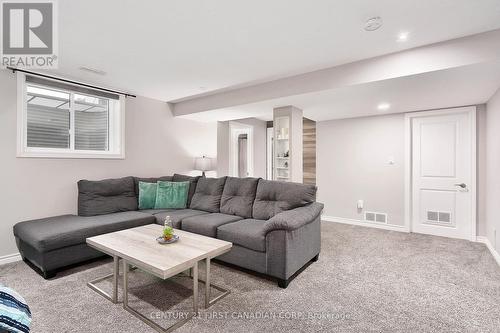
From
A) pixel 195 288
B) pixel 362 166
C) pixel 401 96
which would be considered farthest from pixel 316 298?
pixel 362 166

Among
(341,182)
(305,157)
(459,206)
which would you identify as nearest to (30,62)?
(305,157)

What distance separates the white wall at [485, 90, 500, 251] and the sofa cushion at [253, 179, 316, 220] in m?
2.23

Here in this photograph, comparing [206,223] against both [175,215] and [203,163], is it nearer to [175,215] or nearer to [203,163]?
[175,215]

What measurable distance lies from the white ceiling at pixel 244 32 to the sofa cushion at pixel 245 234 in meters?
1.91

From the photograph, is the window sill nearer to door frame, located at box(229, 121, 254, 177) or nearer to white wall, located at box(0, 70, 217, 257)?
white wall, located at box(0, 70, 217, 257)

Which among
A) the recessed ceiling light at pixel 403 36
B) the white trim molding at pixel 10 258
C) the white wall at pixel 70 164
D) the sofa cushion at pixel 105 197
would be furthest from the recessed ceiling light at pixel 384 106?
the white trim molding at pixel 10 258

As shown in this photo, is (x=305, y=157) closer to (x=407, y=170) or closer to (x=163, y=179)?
(x=407, y=170)

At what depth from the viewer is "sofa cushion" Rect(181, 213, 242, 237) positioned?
9.26 ft

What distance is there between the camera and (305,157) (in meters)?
5.60

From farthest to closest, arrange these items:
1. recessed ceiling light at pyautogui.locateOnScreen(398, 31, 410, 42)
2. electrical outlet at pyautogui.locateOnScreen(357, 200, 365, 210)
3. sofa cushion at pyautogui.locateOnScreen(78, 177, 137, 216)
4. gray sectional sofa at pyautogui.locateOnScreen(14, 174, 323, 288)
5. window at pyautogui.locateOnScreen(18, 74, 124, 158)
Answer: electrical outlet at pyautogui.locateOnScreen(357, 200, 365, 210)
sofa cushion at pyautogui.locateOnScreen(78, 177, 137, 216)
window at pyautogui.locateOnScreen(18, 74, 124, 158)
gray sectional sofa at pyautogui.locateOnScreen(14, 174, 323, 288)
recessed ceiling light at pyautogui.locateOnScreen(398, 31, 410, 42)

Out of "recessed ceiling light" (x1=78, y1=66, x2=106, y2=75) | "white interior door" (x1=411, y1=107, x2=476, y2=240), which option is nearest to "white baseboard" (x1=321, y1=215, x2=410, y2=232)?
"white interior door" (x1=411, y1=107, x2=476, y2=240)

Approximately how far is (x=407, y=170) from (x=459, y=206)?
894 mm

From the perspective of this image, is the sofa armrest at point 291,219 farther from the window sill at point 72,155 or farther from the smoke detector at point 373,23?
the window sill at point 72,155

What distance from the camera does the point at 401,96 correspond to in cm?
333
